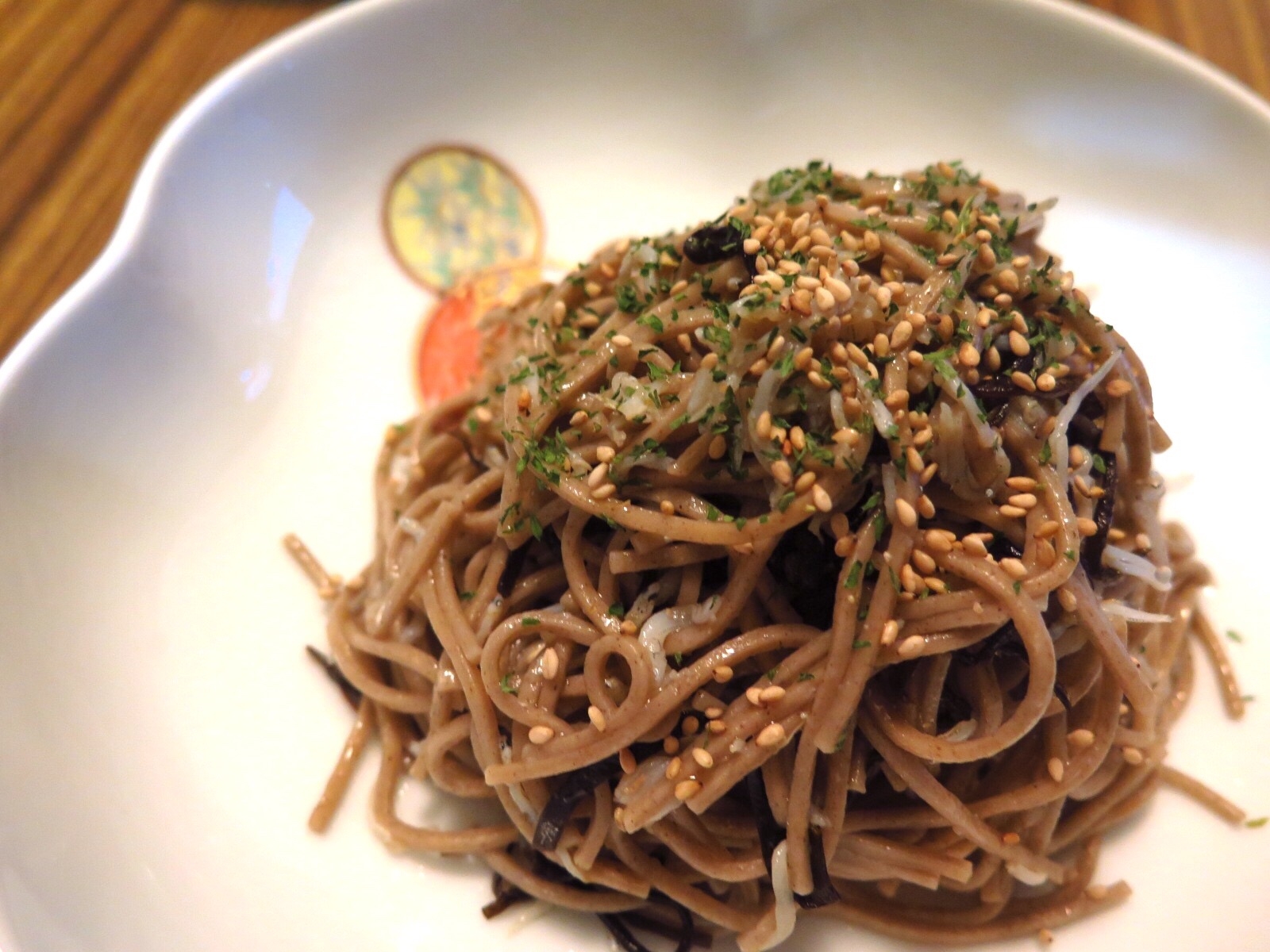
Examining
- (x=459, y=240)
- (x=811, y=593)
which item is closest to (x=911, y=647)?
(x=811, y=593)

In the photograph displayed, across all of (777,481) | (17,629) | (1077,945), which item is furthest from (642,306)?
(1077,945)

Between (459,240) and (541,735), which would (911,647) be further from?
(459,240)

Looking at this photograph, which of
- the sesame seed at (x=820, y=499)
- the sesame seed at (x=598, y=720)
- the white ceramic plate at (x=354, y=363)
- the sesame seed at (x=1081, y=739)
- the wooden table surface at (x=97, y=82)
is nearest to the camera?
the sesame seed at (x=820, y=499)

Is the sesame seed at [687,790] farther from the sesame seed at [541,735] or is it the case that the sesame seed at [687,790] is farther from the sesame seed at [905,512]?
the sesame seed at [905,512]

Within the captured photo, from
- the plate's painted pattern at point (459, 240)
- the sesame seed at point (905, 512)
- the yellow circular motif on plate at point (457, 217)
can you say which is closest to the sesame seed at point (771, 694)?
the sesame seed at point (905, 512)

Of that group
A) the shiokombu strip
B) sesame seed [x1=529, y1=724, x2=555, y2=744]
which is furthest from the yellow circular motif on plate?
sesame seed [x1=529, y1=724, x2=555, y2=744]

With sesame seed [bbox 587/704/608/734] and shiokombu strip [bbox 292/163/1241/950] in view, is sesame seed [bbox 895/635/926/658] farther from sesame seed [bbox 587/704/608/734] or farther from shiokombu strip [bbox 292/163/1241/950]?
sesame seed [bbox 587/704/608/734]

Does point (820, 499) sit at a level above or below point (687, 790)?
above
